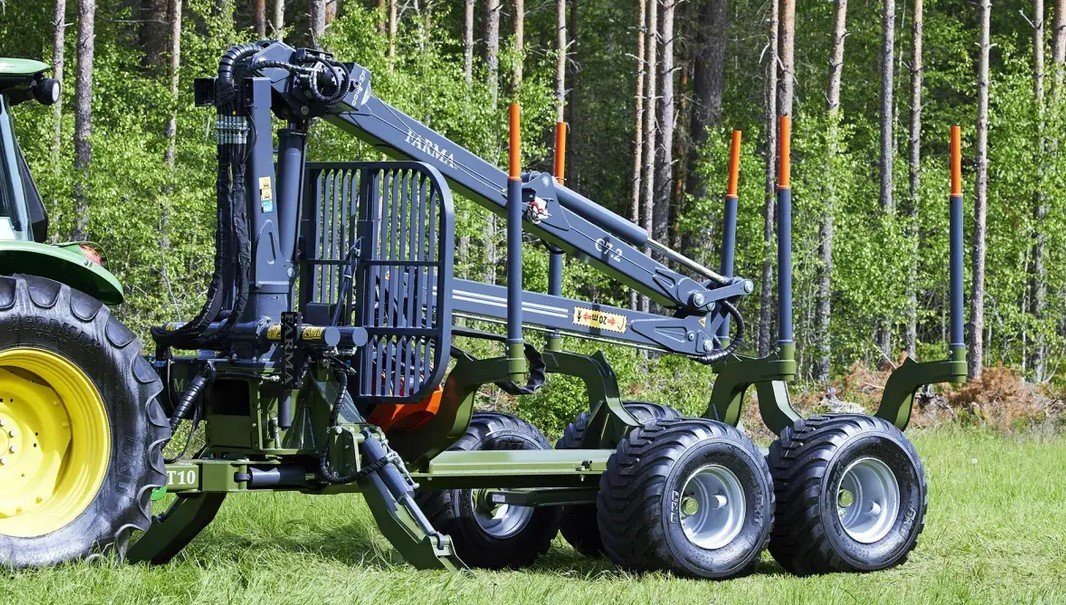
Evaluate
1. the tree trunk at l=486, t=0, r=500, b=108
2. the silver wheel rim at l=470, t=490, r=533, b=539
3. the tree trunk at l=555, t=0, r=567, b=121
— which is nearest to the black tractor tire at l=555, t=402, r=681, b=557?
the silver wheel rim at l=470, t=490, r=533, b=539

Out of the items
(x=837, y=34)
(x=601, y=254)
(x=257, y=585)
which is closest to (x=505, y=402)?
(x=601, y=254)

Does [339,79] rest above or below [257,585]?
above

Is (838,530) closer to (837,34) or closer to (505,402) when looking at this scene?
(505,402)

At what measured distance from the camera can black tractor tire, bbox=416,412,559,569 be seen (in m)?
9.66

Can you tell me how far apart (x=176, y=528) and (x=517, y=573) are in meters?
1.90

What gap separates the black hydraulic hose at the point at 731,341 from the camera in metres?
10.4

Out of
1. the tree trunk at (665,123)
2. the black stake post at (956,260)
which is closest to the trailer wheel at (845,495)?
the black stake post at (956,260)

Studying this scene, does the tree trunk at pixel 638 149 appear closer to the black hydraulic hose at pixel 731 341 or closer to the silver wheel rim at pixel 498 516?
A: the black hydraulic hose at pixel 731 341

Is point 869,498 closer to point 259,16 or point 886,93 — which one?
point 259,16

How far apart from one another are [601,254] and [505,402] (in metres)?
9.49

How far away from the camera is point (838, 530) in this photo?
9266mm

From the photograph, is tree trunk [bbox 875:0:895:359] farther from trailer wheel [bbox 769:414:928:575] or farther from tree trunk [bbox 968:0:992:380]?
trailer wheel [bbox 769:414:928:575]

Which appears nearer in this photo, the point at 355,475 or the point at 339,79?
the point at 355,475

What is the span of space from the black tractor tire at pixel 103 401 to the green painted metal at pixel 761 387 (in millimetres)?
4415
